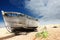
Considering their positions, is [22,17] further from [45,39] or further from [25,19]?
[45,39]

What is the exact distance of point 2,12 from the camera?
11.1m

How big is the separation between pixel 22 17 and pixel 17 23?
0.69 meters

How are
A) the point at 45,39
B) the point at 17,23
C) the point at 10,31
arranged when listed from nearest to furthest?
the point at 45,39, the point at 17,23, the point at 10,31

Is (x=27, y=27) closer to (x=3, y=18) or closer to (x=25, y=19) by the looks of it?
(x=25, y=19)

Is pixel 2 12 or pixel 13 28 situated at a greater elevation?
pixel 2 12

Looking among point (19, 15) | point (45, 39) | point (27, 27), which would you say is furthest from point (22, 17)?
point (45, 39)

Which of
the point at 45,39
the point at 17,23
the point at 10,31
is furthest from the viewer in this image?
the point at 10,31

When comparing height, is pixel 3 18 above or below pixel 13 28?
above

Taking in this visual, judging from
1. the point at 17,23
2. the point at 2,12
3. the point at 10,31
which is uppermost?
the point at 2,12

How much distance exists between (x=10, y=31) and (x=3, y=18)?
1202 mm

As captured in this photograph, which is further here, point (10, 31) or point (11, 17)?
point (10, 31)

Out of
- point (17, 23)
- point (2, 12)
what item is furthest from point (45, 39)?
point (2, 12)

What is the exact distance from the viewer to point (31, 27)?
1233 cm

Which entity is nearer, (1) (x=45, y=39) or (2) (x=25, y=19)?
(1) (x=45, y=39)
